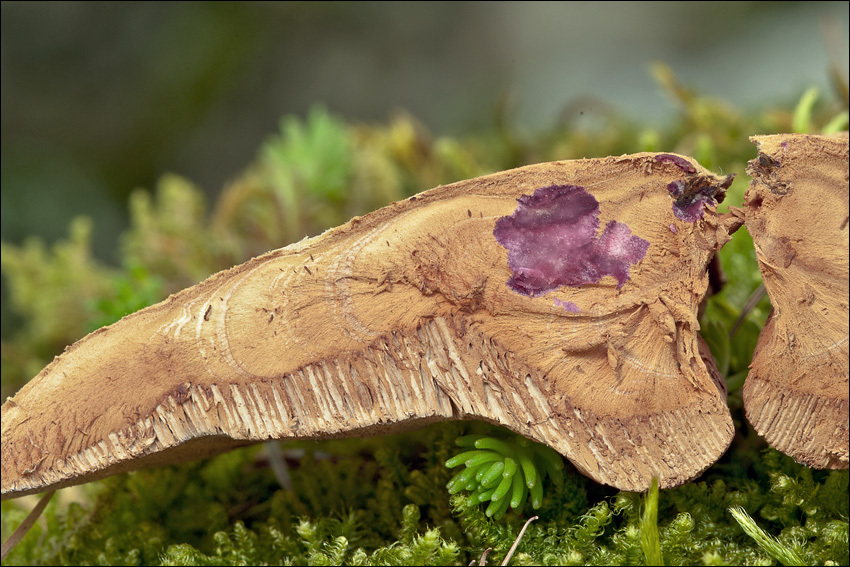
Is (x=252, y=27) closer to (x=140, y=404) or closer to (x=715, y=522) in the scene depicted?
(x=140, y=404)

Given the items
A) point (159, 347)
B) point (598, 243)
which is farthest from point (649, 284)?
point (159, 347)

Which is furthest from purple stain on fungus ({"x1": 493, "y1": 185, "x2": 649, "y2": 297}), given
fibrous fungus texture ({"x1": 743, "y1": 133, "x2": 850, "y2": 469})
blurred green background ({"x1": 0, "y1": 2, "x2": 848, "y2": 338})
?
blurred green background ({"x1": 0, "y1": 2, "x2": 848, "y2": 338})

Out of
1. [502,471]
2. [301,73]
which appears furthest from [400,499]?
[301,73]

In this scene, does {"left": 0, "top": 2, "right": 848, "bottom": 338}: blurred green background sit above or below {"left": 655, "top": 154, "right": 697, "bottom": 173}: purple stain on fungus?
above

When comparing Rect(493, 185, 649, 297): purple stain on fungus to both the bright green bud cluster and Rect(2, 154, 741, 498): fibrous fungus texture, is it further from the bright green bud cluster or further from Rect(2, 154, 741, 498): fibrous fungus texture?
the bright green bud cluster

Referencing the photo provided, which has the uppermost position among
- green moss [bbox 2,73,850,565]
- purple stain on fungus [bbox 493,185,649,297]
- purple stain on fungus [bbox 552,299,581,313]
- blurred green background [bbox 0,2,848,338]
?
blurred green background [bbox 0,2,848,338]

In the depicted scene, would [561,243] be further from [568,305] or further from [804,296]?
[804,296]

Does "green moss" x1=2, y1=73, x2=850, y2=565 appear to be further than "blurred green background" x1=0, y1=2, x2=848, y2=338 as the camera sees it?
No
